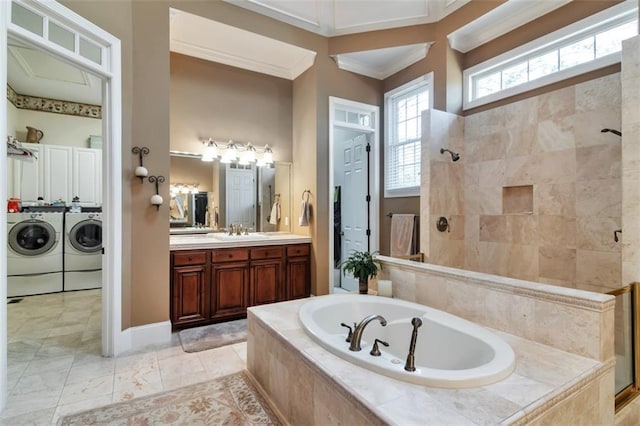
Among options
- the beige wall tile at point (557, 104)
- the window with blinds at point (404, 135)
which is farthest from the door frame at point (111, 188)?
the beige wall tile at point (557, 104)

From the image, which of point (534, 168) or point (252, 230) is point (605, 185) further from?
point (252, 230)

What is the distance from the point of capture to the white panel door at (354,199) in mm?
4410

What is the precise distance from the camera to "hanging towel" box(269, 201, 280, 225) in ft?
14.2

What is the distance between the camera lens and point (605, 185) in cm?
251

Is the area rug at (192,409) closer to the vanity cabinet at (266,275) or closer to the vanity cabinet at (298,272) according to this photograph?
the vanity cabinet at (266,275)

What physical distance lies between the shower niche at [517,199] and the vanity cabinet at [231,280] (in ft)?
7.48

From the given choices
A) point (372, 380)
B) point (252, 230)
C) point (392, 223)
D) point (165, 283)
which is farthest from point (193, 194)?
point (372, 380)

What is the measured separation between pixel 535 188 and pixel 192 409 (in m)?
3.39

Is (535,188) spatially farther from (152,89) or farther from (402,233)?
(152,89)

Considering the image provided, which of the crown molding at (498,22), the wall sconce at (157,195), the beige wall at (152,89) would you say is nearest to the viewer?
the beige wall at (152,89)

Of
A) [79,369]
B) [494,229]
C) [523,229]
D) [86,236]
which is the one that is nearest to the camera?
[79,369]

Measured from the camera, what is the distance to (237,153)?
4.02 m

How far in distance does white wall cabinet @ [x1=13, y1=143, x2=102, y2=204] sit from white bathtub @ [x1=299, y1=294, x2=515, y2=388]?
16.0ft

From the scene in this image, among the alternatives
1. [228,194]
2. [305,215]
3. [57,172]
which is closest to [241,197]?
[228,194]
